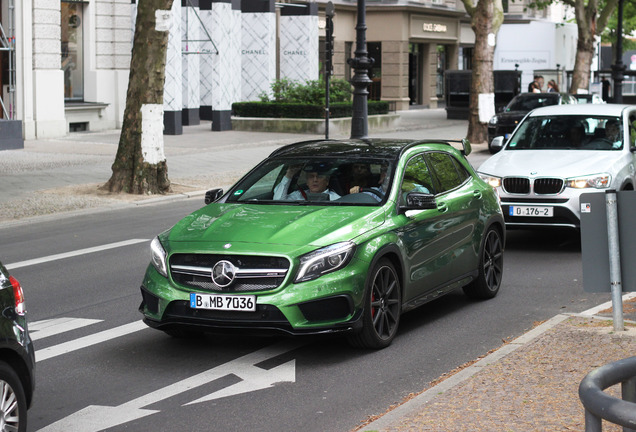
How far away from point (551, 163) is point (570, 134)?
1.20 meters

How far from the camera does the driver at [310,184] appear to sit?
8727mm

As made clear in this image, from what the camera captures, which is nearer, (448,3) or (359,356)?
(359,356)

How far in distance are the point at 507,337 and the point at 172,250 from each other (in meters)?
2.69

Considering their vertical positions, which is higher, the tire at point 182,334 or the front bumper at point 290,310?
the front bumper at point 290,310

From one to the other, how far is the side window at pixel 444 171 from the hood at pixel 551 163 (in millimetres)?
3093

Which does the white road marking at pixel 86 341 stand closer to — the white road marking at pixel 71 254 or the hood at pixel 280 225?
the hood at pixel 280 225

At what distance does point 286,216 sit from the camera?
8094mm

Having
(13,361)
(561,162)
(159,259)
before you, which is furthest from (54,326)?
(561,162)

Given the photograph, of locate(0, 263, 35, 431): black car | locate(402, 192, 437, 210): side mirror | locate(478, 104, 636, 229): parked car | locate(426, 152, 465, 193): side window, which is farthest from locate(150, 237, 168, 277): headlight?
locate(478, 104, 636, 229): parked car

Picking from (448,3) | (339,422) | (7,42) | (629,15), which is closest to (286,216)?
(339,422)

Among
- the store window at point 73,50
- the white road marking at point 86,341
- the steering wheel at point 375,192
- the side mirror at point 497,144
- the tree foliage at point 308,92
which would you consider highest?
the store window at point 73,50

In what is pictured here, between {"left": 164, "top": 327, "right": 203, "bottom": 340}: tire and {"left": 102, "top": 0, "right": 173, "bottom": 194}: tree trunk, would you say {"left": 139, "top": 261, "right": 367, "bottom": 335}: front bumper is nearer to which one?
{"left": 164, "top": 327, "right": 203, "bottom": 340}: tire

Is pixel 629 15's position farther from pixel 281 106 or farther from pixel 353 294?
pixel 353 294

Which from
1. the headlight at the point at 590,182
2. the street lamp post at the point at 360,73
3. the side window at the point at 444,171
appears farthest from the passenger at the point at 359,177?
the street lamp post at the point at 360,73
